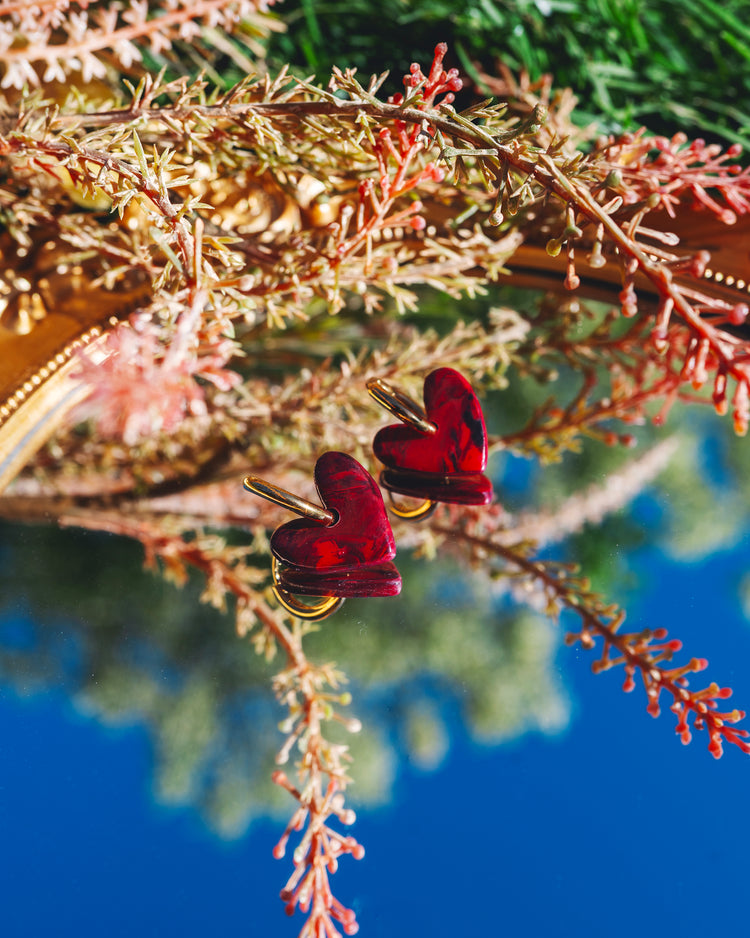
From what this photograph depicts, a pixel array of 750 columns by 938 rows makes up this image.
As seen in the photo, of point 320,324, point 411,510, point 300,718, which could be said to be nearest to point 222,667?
point 300,718

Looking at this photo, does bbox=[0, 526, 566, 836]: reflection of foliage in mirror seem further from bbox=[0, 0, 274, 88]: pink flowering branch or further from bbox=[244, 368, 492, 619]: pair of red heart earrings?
bbox=[0, 0, 274, 88]: pink flowering branch

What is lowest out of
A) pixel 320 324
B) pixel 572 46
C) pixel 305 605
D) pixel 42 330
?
pixel 305 605

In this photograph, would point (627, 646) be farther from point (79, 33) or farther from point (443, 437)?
point (79, 33)

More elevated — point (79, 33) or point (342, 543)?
point (79, 33)

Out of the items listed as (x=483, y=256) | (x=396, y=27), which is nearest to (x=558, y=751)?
(x=483, y=256)

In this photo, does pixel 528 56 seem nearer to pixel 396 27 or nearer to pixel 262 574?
pixel 396 27

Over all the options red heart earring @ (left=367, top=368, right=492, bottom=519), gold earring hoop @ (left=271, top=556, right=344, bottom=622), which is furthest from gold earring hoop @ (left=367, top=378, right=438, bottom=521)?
gold earring hoop @ (left=271, top=556, right=344, bottom=622)
